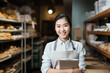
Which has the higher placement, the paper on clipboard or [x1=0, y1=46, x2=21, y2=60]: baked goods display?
the paper on clipboard

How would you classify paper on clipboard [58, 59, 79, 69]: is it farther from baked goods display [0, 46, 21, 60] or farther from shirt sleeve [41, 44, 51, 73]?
baked goods display [0, 46, 21, 60]

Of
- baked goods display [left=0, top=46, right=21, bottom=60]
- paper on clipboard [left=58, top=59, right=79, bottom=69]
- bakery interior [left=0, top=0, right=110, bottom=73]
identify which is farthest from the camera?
baked goods display [left=0, top=46, right=21, bottom=60]

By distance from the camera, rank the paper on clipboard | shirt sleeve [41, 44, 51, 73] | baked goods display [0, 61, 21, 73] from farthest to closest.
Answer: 1. baked goods display [0, 61, 21, 73]
2. shirt sleeve [41, 44, 51, 73]
3. the paper on clipboard

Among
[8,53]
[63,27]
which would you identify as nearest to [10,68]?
[8,53]

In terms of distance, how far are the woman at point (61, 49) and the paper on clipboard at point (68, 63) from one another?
11 centimetres

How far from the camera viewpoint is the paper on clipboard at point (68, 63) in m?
1.50

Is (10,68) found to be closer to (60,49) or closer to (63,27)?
(60,49)

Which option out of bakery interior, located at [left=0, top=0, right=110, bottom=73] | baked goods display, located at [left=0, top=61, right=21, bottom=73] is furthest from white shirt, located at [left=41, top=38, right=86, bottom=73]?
baked goods display, located at [left=0, top=61, right=21, bottom=73]

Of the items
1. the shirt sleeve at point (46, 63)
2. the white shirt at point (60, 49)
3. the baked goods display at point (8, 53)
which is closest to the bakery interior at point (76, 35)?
the baked goods display at point (8, 53)

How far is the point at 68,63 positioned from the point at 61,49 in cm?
26

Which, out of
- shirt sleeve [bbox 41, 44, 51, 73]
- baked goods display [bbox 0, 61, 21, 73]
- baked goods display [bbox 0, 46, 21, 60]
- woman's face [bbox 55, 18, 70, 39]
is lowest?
baked goods display [bbox 0, 61, 21, 73]

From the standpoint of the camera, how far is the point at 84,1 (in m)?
4.20

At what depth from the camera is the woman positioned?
1647mm

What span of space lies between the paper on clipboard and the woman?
107 mm
